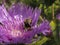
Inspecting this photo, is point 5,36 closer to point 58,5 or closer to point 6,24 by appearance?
point 6,24

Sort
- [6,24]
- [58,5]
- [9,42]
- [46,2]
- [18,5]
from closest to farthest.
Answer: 1. [9,42]
2. [6,24]
3. [18,5]
4. [58,5]
5. [46,2]

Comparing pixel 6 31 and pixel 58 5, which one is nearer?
pixel 6 31

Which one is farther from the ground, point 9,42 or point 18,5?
point 18,5

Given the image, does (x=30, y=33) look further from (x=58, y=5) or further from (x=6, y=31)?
(x=58, y=5)

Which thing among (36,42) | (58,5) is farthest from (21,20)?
(58,5)

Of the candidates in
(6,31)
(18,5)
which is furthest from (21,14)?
(6,31)

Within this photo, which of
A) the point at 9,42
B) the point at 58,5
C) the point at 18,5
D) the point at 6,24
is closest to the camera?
the point at 9,42
